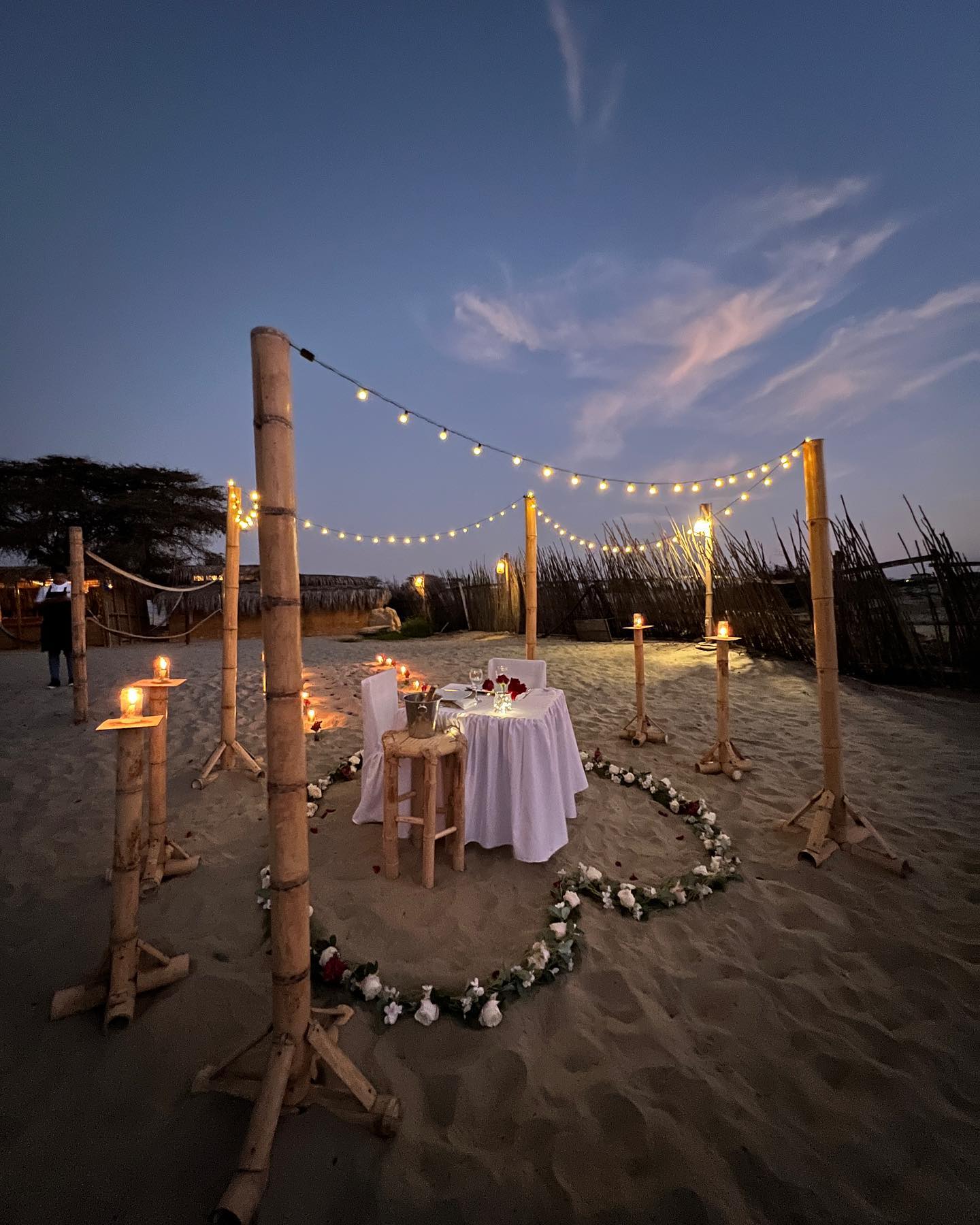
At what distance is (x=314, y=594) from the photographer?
482 inches

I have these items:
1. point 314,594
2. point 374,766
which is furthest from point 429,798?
point 314,594

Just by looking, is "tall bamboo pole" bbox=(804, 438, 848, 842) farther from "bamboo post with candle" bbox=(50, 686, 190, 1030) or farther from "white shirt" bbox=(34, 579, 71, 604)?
"white shirt" bbox=(34, 579, 71, 604)

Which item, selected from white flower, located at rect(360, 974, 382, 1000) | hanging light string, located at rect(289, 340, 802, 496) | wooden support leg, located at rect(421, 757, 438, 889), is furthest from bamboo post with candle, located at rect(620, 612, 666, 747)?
white flower, located at rect(360, 974, 382, 1000)

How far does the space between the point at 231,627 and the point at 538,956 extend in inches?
112

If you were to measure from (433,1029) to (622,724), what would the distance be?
128 inches

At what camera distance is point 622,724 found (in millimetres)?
4535

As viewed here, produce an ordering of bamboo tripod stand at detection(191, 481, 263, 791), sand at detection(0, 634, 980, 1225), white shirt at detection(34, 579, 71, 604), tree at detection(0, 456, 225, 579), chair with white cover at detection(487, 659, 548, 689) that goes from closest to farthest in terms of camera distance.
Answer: sand at detection(0, 634, 980, 1225), bamboo tripod stand at detection(191, 481, 263, 791), chair with white cover at detection(487, 659, 548, 689), white shirt at detection(34, 579, 71, 604), tree at detection(0, 456, 225, 579)

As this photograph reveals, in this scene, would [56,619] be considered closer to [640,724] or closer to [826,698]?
[640,724]

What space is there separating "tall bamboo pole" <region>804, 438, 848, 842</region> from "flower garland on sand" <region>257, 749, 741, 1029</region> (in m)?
0.58

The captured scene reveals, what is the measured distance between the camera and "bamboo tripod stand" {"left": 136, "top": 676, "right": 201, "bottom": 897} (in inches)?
83.8

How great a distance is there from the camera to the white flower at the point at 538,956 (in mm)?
1781

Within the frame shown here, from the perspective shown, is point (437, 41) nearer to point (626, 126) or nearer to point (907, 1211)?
point (626, 126)

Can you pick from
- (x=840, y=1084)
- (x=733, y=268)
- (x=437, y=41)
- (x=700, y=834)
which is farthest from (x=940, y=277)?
(x=840, y=1084)

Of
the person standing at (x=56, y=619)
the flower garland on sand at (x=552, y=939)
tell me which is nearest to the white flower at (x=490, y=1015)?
the flower garland on sand at (x=552, y=939)
